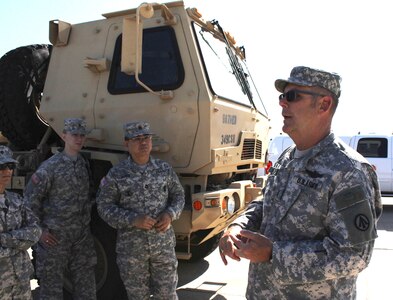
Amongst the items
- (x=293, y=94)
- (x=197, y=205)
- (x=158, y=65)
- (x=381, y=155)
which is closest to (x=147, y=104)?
(x=158, y=65)

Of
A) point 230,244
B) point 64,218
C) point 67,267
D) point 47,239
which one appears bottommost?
point 67,267

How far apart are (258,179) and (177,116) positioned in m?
1.62

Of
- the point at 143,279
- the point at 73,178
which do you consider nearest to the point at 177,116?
the point at 73,178

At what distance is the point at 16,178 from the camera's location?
14.2ft

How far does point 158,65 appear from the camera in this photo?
3973mm

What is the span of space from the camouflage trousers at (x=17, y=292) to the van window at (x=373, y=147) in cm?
990

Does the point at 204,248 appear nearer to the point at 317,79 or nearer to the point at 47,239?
the point at 47,239

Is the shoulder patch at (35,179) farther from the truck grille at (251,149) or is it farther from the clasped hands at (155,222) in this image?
the truck grille at (251,149)

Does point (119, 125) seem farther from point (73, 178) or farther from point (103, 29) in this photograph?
point (103, 29)

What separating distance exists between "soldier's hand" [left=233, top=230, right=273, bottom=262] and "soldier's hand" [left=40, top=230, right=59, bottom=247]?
7.33 ft

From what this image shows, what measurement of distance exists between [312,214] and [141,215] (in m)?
1.82

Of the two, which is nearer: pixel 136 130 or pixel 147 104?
pixel 136 130

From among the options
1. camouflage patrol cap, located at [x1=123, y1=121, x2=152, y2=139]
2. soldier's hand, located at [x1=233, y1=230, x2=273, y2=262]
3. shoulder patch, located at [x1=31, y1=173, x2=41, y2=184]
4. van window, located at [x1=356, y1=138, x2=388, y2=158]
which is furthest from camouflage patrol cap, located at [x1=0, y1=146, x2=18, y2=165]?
van window, located at [x1=356, y1=138, x2=388, y2=158]

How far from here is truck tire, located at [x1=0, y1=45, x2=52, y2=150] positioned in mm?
4648
